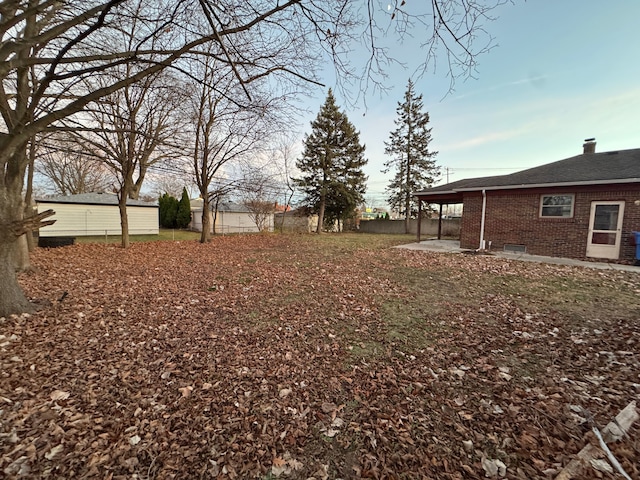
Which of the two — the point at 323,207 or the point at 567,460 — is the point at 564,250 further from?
the point at 323,207

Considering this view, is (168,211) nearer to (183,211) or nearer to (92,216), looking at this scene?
(183,211)

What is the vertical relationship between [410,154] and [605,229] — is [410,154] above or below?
above

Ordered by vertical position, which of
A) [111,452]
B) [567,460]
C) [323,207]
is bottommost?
[111,452]

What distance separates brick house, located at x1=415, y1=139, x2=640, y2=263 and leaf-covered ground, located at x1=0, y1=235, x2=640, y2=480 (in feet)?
16.7

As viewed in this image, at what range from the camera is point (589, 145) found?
1177 centimetres

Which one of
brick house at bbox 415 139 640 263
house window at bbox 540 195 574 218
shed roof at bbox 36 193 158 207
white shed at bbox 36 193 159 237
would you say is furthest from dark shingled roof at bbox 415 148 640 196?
shed roof at bbox 36 193 158 207

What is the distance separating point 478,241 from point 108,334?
12.3 m

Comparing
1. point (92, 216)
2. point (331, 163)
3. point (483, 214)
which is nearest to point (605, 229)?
point (483, 214)

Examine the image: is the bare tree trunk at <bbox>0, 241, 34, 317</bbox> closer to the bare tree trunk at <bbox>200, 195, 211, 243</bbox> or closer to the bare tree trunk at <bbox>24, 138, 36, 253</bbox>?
the bare tree trunk at <bbox>24, 138, 36, 253</bbox>

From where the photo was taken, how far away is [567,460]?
1.61 meters

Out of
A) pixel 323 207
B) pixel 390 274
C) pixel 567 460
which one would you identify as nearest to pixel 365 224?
pixel 323 207

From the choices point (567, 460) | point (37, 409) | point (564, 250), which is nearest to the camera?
point (567, 460)

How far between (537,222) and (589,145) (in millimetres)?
5555

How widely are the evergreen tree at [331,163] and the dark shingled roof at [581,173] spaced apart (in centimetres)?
1121
